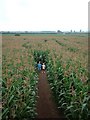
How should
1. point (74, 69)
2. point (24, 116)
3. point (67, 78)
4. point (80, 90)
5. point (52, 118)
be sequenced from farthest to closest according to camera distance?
point (74, 69) < point (67, 78) < point (52, 118) < point (80, 90) < point (24, 116)

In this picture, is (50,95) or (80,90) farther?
(50,95)

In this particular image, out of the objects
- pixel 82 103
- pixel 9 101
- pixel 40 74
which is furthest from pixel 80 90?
pixel 40 74

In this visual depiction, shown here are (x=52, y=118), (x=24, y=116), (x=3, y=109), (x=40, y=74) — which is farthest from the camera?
(x=40, y=74)

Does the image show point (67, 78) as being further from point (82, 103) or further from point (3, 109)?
point (3, 109)

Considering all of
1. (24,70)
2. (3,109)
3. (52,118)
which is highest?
(24,70)

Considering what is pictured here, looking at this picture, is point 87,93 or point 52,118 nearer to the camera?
point 87,93

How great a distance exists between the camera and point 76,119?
607 cm

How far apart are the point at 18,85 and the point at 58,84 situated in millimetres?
1990

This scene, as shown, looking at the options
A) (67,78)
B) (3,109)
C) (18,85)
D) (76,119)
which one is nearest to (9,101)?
(3,109)

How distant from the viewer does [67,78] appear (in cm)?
770

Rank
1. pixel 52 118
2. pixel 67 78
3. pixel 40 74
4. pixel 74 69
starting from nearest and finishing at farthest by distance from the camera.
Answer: pixel 52 118
pixel 67 78
pixel 74 69
pixel 40 74

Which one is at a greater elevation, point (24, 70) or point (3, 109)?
point (24, 70)

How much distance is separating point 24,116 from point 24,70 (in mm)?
2994

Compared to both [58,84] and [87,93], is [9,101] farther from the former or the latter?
[58,84]
